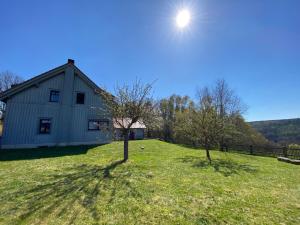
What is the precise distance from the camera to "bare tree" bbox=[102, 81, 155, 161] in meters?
10.5

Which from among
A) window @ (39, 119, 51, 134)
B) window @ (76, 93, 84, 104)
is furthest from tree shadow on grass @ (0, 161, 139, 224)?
window @ (76, 93, 84, 104)

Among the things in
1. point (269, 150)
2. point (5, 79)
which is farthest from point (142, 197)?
point (5, 79)

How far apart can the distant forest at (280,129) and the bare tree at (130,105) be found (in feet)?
166

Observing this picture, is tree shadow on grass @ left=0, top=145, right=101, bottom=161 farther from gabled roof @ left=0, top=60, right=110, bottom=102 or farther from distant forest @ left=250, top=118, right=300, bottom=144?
distant forest @ left=250, top=118, right=300, bottom=144

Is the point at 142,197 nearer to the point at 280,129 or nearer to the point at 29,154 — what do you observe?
the point at 29,154

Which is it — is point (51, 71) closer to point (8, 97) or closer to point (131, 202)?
point (8, 97)

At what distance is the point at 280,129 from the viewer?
61844mm

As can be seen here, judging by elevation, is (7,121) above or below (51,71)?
below

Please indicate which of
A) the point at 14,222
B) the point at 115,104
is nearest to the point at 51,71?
the point at 115,104

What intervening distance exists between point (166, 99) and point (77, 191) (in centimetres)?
4058

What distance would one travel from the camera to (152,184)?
21.1 ft

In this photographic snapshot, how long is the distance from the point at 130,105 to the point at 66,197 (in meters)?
6.27

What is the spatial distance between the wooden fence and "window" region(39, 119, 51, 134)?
63.5 ft

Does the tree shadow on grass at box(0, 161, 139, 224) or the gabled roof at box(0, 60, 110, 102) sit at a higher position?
the gabled roof at box(0, 60, 110, 102)
